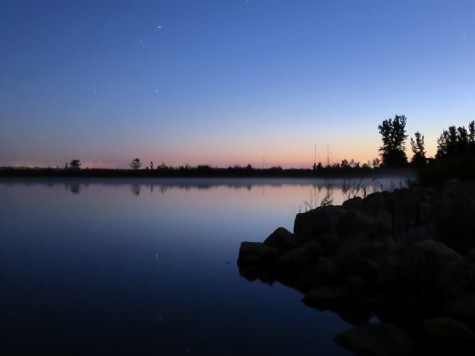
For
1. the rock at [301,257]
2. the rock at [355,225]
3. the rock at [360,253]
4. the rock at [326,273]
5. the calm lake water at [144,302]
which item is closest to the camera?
the calm lake water at [144,302]

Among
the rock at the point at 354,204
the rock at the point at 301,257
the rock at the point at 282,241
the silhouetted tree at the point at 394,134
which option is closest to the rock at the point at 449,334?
the rock at the point at 301,257

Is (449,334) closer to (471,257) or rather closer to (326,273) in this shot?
(471,257)

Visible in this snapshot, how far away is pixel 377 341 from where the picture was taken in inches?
180

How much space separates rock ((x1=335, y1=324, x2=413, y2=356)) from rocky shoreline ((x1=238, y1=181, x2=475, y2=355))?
0.03 ft

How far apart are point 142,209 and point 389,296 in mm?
A: 15671

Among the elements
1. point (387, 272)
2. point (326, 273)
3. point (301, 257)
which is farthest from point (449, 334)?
point (301, 257)

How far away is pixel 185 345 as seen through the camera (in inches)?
194

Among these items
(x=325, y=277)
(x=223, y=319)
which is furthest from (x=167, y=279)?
(x=325, y=277)

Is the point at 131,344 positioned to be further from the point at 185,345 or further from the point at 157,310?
the point at 157,310

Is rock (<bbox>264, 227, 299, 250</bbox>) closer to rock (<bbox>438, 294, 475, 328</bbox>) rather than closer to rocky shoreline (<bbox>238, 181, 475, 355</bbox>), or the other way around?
rocky shoreline (<bbox>238, 181, 475, 355</bbox>)

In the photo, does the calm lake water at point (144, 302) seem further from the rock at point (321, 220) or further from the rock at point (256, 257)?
the rock at point (321, 220)

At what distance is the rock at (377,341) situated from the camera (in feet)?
14.6

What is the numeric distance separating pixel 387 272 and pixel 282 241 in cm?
279

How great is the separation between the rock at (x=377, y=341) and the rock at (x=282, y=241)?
3732 millimetres
